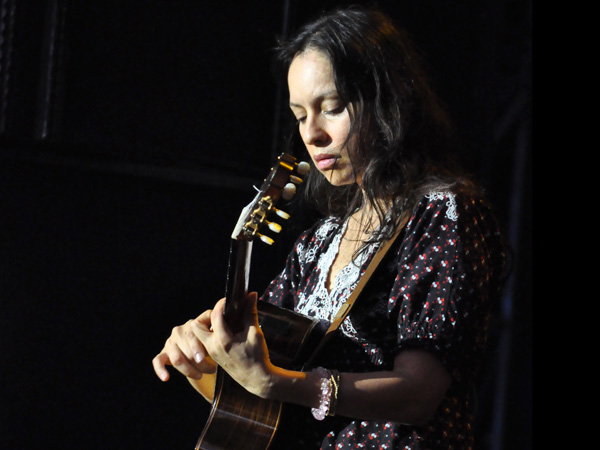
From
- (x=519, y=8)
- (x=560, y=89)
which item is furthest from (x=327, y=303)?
(x=519, y=8)

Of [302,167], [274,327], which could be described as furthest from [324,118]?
[274,327]

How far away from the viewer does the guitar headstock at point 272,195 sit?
4.35ft

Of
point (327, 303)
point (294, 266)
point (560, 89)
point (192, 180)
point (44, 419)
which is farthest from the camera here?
point (192, 180)

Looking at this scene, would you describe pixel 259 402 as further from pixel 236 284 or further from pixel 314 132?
pixel 314 132

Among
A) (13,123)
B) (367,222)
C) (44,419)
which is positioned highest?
(13,123)

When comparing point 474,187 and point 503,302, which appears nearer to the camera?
point 474,187

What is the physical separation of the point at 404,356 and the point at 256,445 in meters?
0.35

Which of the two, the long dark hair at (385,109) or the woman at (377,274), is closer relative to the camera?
the woman at (377,274)

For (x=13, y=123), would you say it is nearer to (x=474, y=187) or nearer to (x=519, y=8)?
(x=474, y=187)

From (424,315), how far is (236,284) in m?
0.33

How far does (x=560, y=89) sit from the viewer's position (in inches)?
50.5

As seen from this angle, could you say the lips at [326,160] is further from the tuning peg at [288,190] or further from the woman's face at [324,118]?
the tuning peg at [288,190]

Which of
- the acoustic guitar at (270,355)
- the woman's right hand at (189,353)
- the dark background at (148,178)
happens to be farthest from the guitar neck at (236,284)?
the dark background at (148,178)

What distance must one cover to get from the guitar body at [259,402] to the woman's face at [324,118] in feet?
1.09
